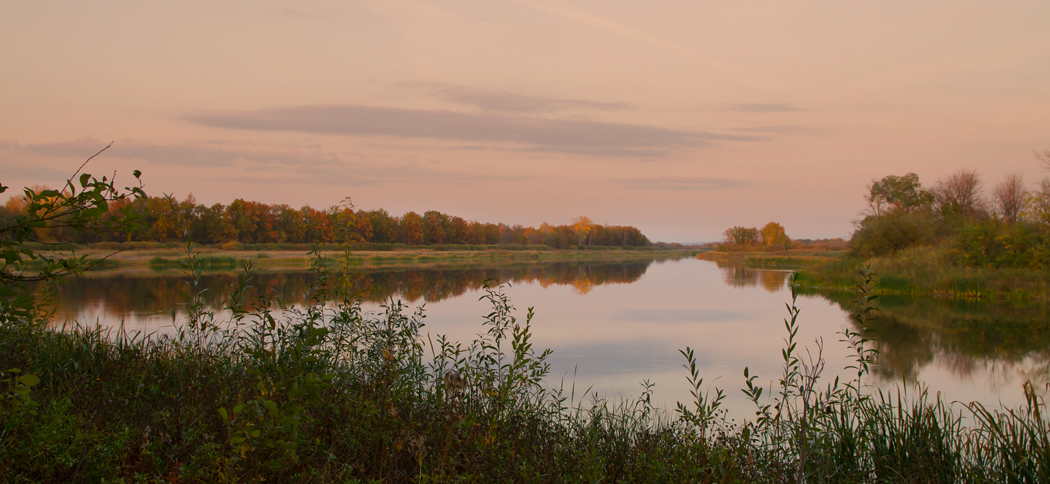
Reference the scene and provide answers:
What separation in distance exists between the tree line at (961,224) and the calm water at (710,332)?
4061 mm

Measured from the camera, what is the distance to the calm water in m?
9.76

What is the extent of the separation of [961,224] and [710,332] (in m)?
24.3

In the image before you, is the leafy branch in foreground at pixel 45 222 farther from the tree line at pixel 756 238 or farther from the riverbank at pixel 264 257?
the tree line at pixel 756 238

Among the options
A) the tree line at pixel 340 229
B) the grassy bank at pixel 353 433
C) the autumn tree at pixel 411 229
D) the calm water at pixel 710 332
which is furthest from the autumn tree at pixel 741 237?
the grassy bank at pixel 353 433

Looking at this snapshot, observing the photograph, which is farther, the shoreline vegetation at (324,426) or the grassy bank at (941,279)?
the grassy bank at (941,279)

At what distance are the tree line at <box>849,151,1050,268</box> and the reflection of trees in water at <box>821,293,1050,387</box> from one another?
349 centimetres

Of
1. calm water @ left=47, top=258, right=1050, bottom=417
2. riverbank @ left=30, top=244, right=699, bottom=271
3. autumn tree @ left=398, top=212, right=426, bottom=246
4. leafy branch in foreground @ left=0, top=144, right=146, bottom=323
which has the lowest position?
calm water @ left=47, top=258, right=1050, bottom=417

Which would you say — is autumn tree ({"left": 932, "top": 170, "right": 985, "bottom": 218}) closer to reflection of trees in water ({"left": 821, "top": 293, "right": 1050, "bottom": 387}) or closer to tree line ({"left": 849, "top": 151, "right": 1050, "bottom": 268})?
tree line ({"left": 849, "top": 151, "right": 1050, "bottom": 268})

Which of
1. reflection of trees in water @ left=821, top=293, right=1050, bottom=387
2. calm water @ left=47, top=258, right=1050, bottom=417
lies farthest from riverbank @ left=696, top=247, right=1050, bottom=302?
calm water @ left=47, top=258, right=1050, bottom=417

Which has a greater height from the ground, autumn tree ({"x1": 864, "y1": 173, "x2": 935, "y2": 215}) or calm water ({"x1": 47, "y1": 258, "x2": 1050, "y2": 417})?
autumn tree ({"x1": 864, "y1": 173, "x2": 935, "y2": 215})

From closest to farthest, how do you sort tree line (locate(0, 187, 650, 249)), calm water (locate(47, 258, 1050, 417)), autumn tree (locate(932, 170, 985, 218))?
calm water (locate(47, 258, 1050, 417))
tree line (locate(0, 187, 650, 249))
autumn tree (locate(932, 170, 985, 218))

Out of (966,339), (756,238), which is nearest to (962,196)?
(966,339)

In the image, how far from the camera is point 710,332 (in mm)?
15062

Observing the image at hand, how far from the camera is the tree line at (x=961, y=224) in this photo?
21.4m
